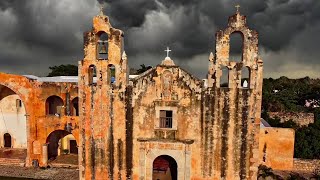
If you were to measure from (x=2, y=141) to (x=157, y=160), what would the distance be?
49.6 feet

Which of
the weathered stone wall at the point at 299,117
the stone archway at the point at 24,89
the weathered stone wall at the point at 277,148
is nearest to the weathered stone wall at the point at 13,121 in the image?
the stone archway at the point at 24,89

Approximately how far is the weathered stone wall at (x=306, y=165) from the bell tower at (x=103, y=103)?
414 inches

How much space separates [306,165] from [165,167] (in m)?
8.67

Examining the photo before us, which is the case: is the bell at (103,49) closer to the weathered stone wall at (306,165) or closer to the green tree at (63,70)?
the weathered stone wall at (306,165)

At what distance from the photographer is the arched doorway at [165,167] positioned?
1580cm

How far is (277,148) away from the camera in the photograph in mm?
18953

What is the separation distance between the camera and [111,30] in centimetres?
1389

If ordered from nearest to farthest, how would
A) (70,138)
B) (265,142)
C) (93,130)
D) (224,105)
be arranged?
(224,105)
(93,130)
(265,142)
(70,138)

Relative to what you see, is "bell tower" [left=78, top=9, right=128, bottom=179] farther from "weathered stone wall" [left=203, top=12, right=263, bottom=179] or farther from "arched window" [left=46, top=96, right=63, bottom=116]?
"arched window" [left=46, top=96, right=63, bottom=116]

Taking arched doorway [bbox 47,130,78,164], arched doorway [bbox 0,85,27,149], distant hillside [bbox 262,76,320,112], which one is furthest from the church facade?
distant hillside [bbox 262,76,320,112]

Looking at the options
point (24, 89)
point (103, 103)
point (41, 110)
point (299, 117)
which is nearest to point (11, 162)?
point (41, 110)

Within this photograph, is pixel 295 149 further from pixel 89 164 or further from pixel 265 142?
pixel 89 164

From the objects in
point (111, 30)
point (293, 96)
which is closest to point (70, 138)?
point (111, 30)

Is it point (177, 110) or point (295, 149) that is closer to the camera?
point (177, 110)
